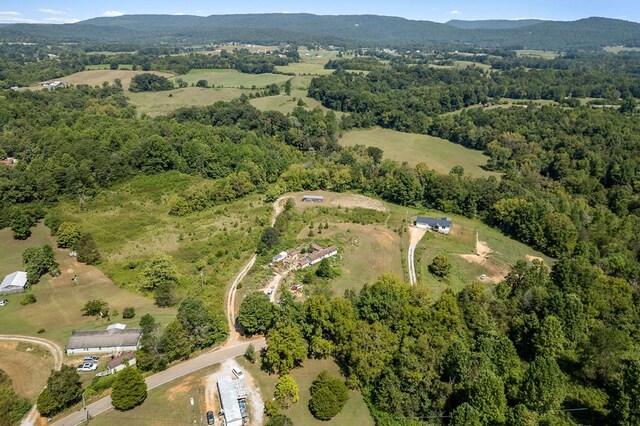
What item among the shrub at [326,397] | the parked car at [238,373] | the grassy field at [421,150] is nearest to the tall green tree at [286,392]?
the shrub at [326,397]

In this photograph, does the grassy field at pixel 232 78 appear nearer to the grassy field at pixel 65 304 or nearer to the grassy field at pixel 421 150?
the grassy field at pixel 421 150

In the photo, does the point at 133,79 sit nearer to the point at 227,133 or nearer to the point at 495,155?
the point at 227,133

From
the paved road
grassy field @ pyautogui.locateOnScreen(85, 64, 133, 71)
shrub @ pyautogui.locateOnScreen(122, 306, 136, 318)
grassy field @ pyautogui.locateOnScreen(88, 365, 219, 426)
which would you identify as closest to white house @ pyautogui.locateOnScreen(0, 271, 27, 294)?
shrub @ pyautogui.locateOnScreen(122, 306, 136, 318)

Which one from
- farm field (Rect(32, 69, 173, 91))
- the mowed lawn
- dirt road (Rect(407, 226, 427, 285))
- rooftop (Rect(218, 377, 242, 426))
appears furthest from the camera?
farm field (Rect(32, 69, 173, 91))

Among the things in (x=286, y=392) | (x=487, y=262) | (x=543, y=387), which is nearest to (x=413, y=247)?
(x=487, y=262)

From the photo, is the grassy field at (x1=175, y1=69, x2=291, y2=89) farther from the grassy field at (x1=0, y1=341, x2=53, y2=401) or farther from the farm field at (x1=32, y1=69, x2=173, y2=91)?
the grassy field at (x1=0, y1=341, x2=53, y2=401)

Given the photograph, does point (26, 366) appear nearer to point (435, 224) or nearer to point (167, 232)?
point (167, 232)
